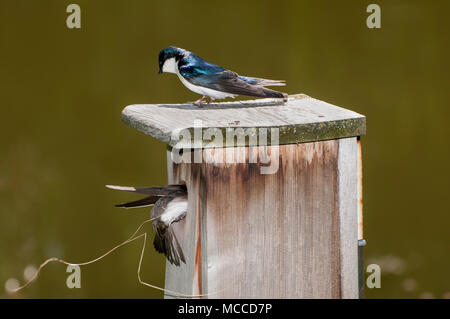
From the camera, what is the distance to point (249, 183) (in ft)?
6.71

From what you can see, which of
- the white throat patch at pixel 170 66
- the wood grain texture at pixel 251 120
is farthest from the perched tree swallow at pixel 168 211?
the white throat patch at pixel 170 66

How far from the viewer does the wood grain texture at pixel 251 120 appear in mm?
2021

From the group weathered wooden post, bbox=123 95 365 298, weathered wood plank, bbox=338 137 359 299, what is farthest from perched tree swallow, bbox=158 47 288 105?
weathered wood plank, bbox=338 137 359 299

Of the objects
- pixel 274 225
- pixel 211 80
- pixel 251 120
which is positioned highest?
pixel 211 80

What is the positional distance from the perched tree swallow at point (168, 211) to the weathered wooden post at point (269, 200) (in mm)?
37

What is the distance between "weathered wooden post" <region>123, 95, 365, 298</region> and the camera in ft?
6.66

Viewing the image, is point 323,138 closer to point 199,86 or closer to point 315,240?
A: point 315,240

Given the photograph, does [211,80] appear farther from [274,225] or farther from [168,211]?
[274,225]

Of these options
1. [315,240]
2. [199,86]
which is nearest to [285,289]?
[315,240]

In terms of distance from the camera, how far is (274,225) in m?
2.07

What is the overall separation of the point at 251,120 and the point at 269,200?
0.67ft

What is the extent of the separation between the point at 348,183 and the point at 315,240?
0.56ft

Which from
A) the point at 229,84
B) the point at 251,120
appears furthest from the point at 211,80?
the point at 251,120

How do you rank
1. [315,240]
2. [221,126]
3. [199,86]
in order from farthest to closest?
[199,86]
[315,240]
[221,126]
